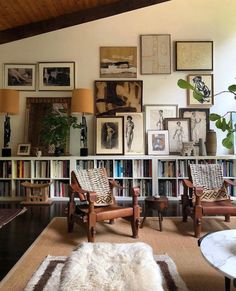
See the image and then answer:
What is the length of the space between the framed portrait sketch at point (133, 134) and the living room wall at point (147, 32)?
419 millimetres

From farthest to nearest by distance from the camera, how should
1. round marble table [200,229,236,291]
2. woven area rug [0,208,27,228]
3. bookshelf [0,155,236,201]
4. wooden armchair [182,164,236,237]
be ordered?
bookshelf [0,155,236,201] → woven area rug [0,208,27,228] → wooden armchair [182,164,236,237] → round marble table [200,229,236,291]

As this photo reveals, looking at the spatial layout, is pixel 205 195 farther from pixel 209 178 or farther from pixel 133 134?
pixel 133 134

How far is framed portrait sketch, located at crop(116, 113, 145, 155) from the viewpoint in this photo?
540 centimetres

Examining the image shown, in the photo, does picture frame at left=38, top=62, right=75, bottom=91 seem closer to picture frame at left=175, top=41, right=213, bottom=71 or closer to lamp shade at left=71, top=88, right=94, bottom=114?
lamp shade at left=71, top=88, right=94, bottom=114

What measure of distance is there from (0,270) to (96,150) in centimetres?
309

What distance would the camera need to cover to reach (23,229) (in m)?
3.61

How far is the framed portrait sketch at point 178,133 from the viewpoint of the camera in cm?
543

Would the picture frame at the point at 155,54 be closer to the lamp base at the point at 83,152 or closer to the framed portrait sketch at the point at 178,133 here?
the framed portrait sketch at the point at 178,133

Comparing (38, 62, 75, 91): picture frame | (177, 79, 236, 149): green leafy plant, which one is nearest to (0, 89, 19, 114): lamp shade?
(38, 62, 75, 91): picture frame

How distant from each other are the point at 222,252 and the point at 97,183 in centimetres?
223

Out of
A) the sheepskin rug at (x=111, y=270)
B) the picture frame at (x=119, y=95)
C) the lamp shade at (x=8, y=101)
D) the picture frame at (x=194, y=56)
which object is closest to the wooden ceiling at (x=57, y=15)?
the picture frame at (x=194, y=56)

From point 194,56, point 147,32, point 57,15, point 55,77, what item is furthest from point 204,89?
point 57,15

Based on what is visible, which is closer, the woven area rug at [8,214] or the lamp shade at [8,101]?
the woven area rug at [8,214]

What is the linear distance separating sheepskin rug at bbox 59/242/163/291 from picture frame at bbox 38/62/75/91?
4088 mm
